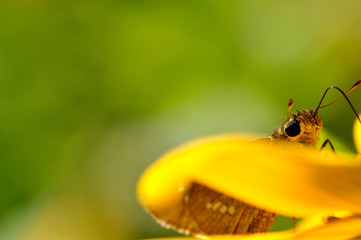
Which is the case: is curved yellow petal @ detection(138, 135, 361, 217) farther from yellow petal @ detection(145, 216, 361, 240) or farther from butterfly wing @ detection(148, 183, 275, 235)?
butterfly wing @ detection(148, 183, 275, 235)

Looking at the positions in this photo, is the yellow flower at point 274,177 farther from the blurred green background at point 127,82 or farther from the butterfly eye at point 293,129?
the blurred green background at point 127,82

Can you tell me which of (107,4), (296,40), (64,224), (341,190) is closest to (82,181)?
(64,224)

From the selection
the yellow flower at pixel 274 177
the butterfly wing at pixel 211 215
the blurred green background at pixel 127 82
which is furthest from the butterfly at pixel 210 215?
the blurred green background at pixel 127 82

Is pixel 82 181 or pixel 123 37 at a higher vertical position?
pixel 123 37

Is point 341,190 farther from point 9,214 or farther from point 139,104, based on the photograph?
point 139,104

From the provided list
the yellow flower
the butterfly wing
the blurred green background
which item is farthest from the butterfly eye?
the blurred green background

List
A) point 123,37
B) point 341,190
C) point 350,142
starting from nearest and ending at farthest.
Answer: point 341,190
point 350,142
point 123,37
